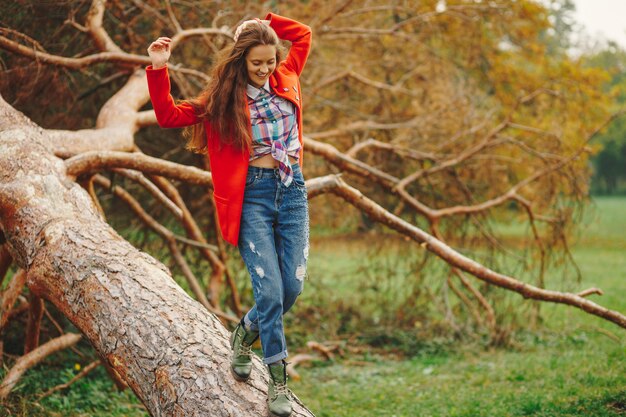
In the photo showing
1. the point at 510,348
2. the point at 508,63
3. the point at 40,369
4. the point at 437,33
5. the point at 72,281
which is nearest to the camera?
the point at 72,281

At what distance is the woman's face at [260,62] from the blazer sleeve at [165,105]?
0.31m

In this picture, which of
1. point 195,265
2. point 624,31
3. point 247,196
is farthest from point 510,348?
point 624,31

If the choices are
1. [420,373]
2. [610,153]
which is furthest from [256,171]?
[610,153]

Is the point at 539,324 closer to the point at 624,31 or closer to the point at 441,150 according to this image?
the point at 441,150

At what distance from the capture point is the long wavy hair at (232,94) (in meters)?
2.95

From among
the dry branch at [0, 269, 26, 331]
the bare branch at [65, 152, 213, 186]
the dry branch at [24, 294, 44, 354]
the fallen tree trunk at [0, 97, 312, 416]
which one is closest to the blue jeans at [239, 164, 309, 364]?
the fallen tree trunk at [0, 97, 312, 416]

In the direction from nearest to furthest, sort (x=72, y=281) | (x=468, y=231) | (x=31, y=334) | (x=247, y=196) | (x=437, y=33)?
(x=247, y=196), (x=72, y=281), (x=31, y=334), (x=468, y=231), (x=437, y=33)

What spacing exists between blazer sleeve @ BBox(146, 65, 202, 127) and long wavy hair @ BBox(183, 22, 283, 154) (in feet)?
0.16

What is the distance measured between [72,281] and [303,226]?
56.4 inches

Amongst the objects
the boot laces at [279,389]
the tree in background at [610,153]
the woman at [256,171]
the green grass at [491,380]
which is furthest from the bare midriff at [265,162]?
the tree in background at [610,153]

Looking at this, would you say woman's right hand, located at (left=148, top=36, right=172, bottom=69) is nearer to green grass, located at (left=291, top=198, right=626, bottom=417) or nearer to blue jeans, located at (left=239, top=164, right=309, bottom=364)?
blue jeans, located at (left=239, top=164, right=309, bottom=364)

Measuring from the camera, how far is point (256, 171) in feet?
9.88

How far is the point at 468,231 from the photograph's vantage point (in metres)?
7.92

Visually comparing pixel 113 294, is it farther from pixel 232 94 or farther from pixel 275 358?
pixel 232 94
